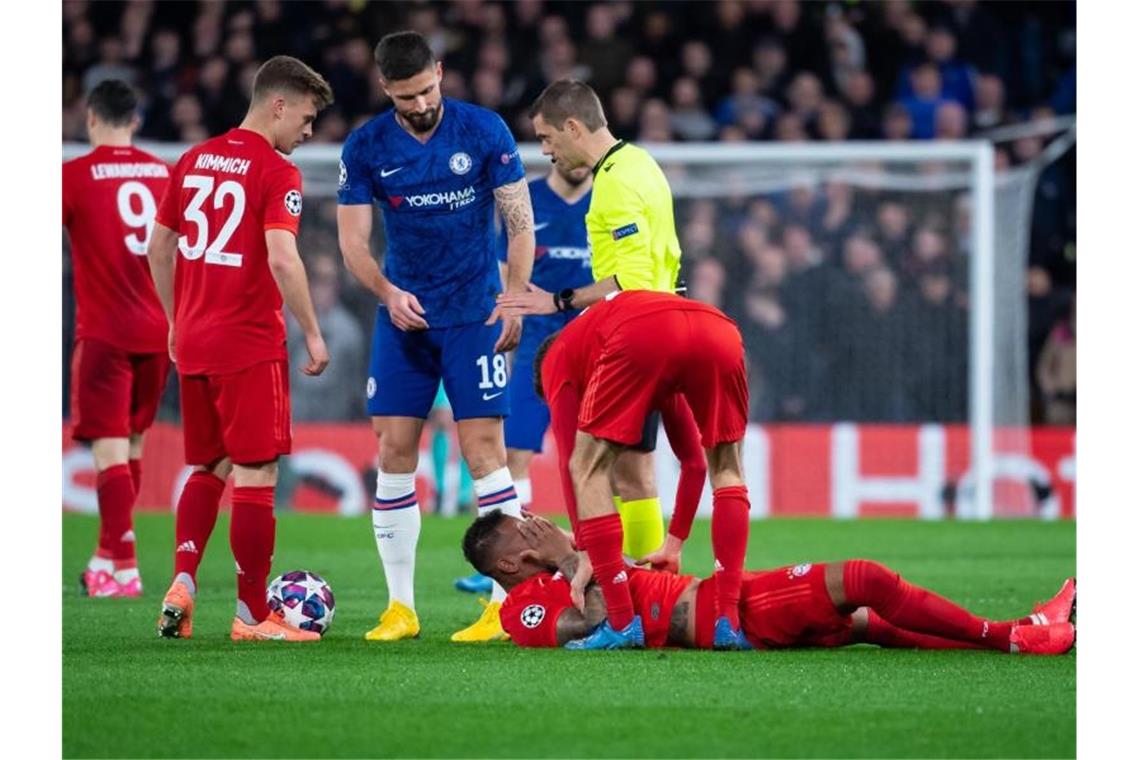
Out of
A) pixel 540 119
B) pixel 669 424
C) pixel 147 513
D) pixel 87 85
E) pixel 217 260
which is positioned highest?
pixel 87 85

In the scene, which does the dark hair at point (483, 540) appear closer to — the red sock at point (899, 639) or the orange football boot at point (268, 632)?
the orange football boot at point (268, 632)

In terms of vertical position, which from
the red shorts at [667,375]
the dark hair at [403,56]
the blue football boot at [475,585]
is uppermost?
the dark hair at [403,56]

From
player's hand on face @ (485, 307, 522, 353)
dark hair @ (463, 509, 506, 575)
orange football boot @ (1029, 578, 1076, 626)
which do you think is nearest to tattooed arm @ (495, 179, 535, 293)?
player's hand on face @ (485, 307, 522, 353)

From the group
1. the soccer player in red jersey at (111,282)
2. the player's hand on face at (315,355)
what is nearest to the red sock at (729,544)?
the player's hand on face at (315,355)

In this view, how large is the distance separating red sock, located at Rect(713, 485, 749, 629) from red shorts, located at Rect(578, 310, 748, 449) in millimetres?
203

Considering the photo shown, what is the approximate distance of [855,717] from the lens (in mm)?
4906

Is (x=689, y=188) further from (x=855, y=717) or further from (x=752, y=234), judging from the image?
(x=855, y=717)

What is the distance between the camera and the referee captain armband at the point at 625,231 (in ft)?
22.6

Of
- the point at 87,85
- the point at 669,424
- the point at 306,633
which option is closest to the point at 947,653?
A: the point at 669,424

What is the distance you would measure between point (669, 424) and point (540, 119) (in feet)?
4.26

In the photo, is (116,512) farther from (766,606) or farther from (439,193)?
(766,606)

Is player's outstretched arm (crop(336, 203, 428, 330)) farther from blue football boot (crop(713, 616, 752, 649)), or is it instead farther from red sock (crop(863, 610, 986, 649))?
red sock (crop(863, 610, 986, 649))

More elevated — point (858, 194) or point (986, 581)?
point (858, 194)

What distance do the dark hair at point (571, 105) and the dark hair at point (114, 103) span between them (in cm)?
297
